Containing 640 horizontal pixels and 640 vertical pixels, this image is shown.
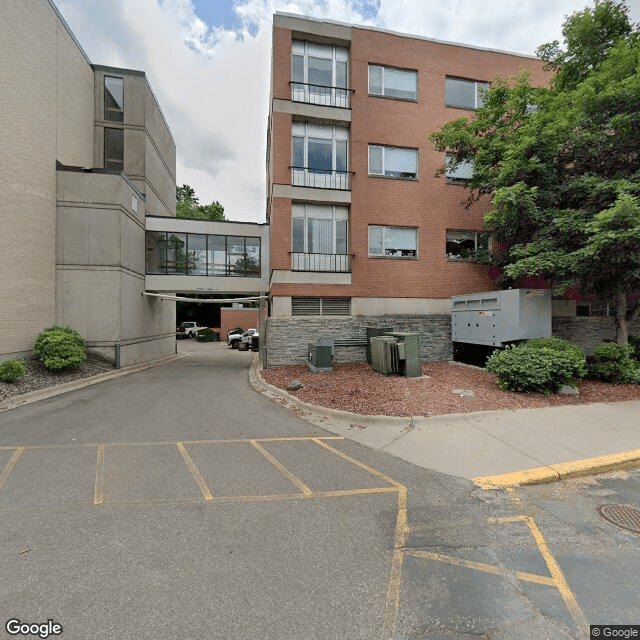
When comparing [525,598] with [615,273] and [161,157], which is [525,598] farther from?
[161,157]

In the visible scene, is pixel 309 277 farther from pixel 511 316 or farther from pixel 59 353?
pixel 59 353

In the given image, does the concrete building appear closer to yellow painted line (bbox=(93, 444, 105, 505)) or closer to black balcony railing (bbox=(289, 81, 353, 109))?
black balcony railing (bbox=(289, 81, 353, 109))

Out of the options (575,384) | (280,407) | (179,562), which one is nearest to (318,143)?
(280,407)

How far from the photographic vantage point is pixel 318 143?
14.0 metres

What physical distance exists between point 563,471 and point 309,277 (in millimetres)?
10581

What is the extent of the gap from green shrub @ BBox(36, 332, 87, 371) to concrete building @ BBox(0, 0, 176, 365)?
99 centimetres

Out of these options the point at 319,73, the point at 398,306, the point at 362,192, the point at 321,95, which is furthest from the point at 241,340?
the point at 319,73

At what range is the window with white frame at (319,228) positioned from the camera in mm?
13898

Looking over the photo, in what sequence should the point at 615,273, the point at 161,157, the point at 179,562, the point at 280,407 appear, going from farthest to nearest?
the point at 161,157
the point at 615,273
the point at 280,407
the point at 179,562

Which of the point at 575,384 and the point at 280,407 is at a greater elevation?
the point at 575,384

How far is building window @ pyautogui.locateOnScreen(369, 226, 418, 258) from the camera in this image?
14328 mm

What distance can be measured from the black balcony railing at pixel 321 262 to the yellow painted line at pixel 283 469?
8.99 metres

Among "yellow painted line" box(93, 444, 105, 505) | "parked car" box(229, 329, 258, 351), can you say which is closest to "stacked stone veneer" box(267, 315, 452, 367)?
"yellow painted line" box(93, 444, 105, 505)

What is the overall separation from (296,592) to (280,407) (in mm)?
5843
